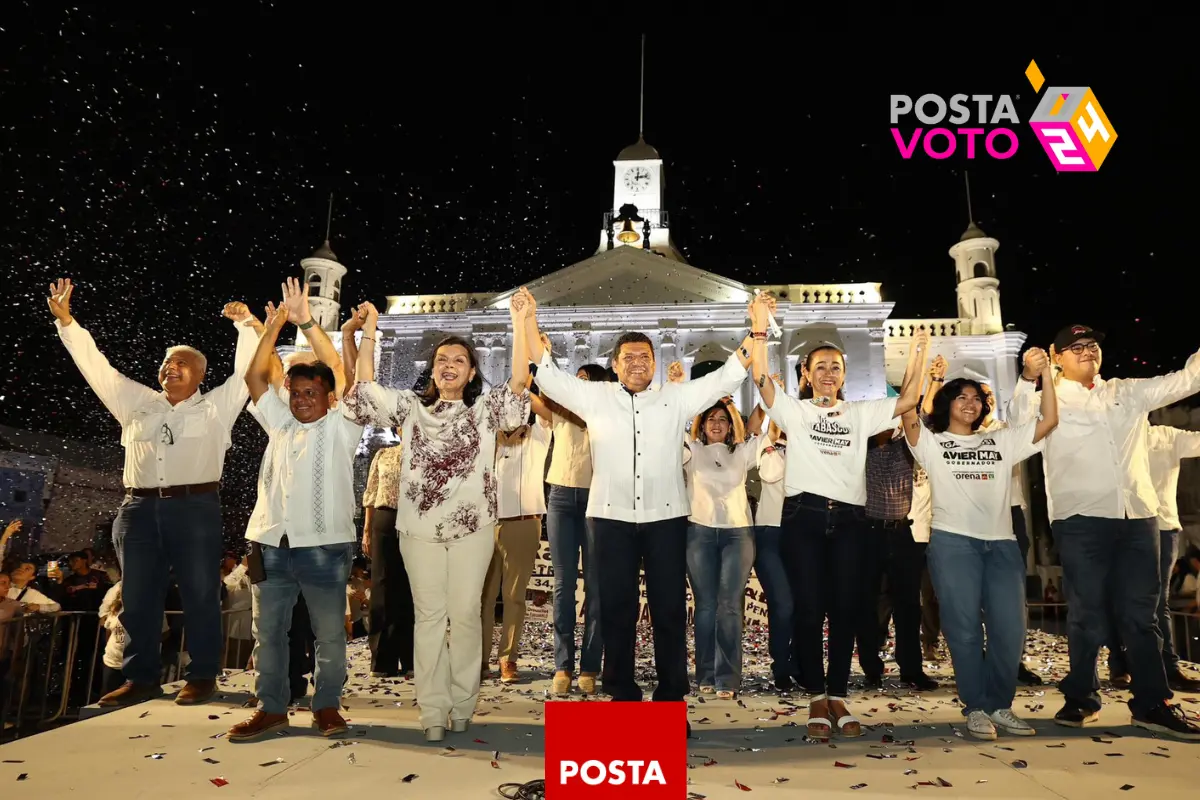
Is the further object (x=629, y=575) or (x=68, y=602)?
(x=68, y=602)

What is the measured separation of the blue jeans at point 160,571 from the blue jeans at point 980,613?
4.72 metres

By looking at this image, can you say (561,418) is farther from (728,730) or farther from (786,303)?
(786,303)

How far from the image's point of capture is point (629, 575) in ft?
13.7

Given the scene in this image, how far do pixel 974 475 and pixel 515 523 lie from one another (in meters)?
3.51

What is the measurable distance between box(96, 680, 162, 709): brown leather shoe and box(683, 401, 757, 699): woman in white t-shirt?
3.86m

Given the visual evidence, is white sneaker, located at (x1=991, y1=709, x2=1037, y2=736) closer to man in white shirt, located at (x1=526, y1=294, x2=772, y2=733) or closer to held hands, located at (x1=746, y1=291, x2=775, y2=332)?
man in white shirt, located at (x1=526, y1=294, x2=772, y2=733)

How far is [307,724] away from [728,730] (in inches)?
98.5

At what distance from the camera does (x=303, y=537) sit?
4.31m

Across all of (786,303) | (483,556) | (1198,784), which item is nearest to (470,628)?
(483,556)

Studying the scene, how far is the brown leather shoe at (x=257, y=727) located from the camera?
4008mm

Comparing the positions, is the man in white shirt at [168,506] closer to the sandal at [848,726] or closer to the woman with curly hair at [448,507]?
the woman with curly hair at [448,507]

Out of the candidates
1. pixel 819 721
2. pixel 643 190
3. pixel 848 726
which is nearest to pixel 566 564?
pixel 819 721

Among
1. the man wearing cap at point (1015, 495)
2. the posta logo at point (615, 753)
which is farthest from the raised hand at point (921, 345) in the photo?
the posta logo at point (615, 753)

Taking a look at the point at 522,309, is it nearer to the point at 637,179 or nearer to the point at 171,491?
the point at 171,491
